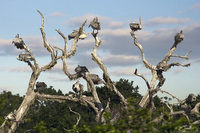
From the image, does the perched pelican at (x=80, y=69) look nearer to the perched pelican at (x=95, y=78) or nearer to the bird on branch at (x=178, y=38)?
the perched pelican at (x=95, y=78)

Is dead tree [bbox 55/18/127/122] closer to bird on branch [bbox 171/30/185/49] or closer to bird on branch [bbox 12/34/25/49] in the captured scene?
bird on branch [bbox 12/34/25/49]

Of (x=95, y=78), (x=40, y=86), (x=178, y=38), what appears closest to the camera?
(x=40, y=86)

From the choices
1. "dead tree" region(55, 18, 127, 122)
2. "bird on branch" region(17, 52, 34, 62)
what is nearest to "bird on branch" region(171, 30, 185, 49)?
"dead tree" region(55, 18, 127, 122)

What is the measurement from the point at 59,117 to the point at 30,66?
20.4 metres

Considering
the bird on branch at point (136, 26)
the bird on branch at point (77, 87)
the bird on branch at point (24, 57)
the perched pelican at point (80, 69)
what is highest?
the bird on branch at point (136, 26)

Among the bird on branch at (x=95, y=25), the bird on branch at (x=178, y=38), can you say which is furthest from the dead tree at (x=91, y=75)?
the bird on branch at (x=178, y=38)

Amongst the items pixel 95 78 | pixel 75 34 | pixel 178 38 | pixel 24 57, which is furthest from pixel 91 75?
pixel 178 38

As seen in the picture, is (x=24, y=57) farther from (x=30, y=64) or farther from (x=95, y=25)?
(x=95, y=25)

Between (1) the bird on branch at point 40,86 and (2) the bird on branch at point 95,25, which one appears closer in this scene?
(2) the bird on branch at point 95,25

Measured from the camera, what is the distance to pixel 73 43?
29562 millimetres

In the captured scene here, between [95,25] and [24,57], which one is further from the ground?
[95,25]

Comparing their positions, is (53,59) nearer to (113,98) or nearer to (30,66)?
(30,66)

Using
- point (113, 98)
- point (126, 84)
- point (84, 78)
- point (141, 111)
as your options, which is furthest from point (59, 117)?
point (141, 111)

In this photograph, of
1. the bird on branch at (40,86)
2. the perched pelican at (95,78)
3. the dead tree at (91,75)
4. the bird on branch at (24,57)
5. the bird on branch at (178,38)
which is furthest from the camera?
the bird on branch at (178,38)
